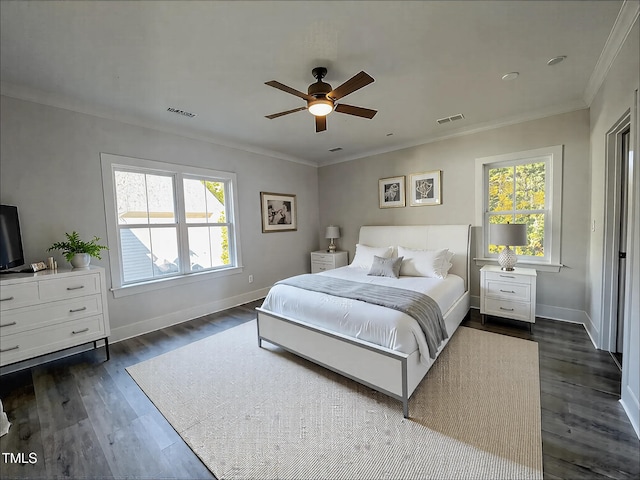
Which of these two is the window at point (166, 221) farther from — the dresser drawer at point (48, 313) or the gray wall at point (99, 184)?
the dresser drawer at point (48, 313)

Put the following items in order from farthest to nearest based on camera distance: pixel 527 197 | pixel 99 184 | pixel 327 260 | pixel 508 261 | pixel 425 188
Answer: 1. pixel 327 260
2. pixel 425 188
3. pixel 527 197
4. pixel 508 261
5. pixel 99 184

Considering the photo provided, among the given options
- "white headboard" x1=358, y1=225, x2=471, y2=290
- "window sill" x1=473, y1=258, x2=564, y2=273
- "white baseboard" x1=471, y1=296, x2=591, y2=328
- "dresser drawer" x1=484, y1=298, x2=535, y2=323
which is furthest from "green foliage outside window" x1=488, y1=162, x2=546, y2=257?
"dresser drawer" x1=484, y1=298, x2=535, y2=323

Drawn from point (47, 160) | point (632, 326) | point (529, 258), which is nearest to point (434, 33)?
point (632, 326)

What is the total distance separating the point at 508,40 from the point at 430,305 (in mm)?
2179

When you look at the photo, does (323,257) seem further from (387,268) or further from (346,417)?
(346,417)

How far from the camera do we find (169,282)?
12.0 ft

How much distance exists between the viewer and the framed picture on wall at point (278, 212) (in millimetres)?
4855

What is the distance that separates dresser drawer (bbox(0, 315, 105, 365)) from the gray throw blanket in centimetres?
195

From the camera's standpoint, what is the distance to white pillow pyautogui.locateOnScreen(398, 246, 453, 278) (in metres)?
3.47

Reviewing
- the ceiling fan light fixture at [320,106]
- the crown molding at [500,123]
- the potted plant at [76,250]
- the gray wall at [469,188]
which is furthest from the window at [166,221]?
the crown molding at [500,123]

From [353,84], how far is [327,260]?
3598 millimetres

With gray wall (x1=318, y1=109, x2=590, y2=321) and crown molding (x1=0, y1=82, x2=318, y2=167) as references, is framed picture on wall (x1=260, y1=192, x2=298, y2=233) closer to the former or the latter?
gray wall (x1=318, y1=109, x2=590, y2=321)

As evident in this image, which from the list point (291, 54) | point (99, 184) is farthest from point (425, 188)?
point (99, 184)

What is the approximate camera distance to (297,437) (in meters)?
1.74
